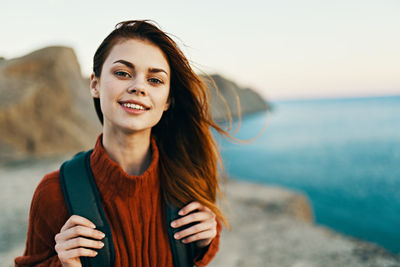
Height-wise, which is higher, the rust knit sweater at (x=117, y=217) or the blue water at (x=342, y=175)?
the rust knit sweater at (x=117, y=217)

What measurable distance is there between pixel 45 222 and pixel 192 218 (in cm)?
76

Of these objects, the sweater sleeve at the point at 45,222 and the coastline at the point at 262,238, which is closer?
the sweater sleeve at the point at 45,222

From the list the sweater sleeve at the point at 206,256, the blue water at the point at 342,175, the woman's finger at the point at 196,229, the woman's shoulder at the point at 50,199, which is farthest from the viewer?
the blue water at the point at 342,175

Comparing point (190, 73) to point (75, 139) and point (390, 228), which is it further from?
point (390, 228)

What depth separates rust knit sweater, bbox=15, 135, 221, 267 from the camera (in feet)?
4.64

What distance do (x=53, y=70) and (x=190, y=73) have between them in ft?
51.0

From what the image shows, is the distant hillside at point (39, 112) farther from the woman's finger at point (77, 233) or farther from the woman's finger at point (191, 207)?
the woman's finger at point (77, 233)

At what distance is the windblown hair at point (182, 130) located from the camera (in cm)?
158

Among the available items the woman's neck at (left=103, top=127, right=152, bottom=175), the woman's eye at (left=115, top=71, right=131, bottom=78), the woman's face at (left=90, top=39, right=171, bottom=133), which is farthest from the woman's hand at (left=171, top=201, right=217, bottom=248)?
the woman's eye at (left=115, top=71, right=131, bottom=78)

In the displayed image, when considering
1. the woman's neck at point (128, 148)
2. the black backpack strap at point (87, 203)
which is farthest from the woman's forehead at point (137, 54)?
the black backpack strap at point (87, 203)

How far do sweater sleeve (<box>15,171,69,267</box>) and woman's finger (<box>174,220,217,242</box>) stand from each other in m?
0.59

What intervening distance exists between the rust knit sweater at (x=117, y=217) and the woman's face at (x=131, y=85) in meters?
0.24

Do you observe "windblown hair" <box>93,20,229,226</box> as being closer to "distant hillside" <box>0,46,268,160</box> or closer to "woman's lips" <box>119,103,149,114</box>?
"woman's lips" <box>119,103,149,114</box>

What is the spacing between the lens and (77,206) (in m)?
1.35
